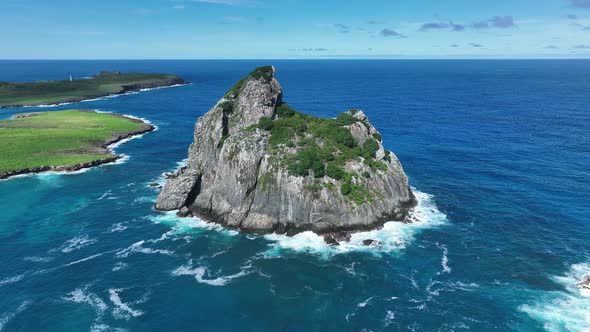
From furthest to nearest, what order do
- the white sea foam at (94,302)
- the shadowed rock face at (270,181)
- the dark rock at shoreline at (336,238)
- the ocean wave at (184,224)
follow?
the ocean wave at (184,224)
the shadowed rock face at (270,181)
the dark rock at shoreline at (336,238)
the white sea foam at (94,302)

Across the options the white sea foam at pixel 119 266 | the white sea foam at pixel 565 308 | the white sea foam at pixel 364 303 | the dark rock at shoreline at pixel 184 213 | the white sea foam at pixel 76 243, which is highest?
the dark rock at shoreline at pixel 184 213

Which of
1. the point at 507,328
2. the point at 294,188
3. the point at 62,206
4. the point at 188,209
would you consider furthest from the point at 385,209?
the point at 62,206

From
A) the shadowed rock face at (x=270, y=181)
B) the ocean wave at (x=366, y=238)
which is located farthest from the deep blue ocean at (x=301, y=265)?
the shadowed rock face at (x=270, y=181)

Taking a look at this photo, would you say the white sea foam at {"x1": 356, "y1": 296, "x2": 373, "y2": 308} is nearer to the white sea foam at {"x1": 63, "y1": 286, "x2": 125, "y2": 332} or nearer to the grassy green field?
the white sea foam at {"x1": 63, "y1": 286, "x2": 125, "y2": 332}

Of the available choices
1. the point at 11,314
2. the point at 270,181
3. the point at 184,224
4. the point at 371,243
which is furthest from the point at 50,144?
the point at 371,243

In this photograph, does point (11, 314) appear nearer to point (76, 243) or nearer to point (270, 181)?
point (76, 243)

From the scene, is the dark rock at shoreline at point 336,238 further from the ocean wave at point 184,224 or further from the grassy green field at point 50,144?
the grassy green field at point 50,144

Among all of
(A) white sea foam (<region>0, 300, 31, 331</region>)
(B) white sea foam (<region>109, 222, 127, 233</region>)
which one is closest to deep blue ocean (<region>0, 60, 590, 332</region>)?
(A) white sea foam (<region>0, 300, 31, 331</region>)
